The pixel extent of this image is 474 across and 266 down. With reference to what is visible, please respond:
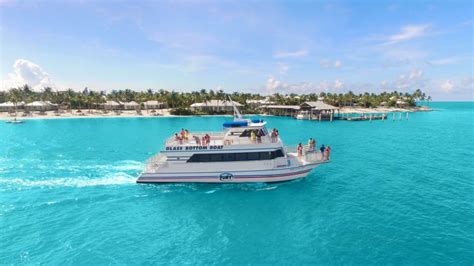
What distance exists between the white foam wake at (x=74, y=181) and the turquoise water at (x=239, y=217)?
0.31 ft

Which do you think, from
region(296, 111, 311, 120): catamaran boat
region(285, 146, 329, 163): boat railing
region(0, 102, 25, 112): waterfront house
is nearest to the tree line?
region(0, 102, 25, 112): waterfront house

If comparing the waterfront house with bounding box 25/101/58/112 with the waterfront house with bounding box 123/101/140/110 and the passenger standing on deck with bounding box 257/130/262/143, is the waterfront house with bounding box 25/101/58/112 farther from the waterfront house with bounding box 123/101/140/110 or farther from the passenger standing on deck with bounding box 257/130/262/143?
the passenger standing on deck with bounding box 257/130/262/143

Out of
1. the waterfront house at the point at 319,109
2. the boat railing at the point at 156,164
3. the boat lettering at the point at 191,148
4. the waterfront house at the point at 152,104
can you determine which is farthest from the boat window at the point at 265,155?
the waterfront house at the point at 152,104

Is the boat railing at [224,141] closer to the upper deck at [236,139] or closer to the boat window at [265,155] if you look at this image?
the upper deck at [236,139]

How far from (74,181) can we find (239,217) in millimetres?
16383

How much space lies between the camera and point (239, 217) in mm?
18781

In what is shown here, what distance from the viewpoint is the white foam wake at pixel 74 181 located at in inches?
966

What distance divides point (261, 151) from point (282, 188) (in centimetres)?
364

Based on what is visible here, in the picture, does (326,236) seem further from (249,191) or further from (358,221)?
(249,191)

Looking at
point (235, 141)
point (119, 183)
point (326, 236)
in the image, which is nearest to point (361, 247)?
point (326, 236)

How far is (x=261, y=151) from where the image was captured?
24.0 metres

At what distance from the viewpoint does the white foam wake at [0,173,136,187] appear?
24.5 m

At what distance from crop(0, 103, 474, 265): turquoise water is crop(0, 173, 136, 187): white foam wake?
0.09m

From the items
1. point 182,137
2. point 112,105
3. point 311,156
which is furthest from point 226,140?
point 112,105
